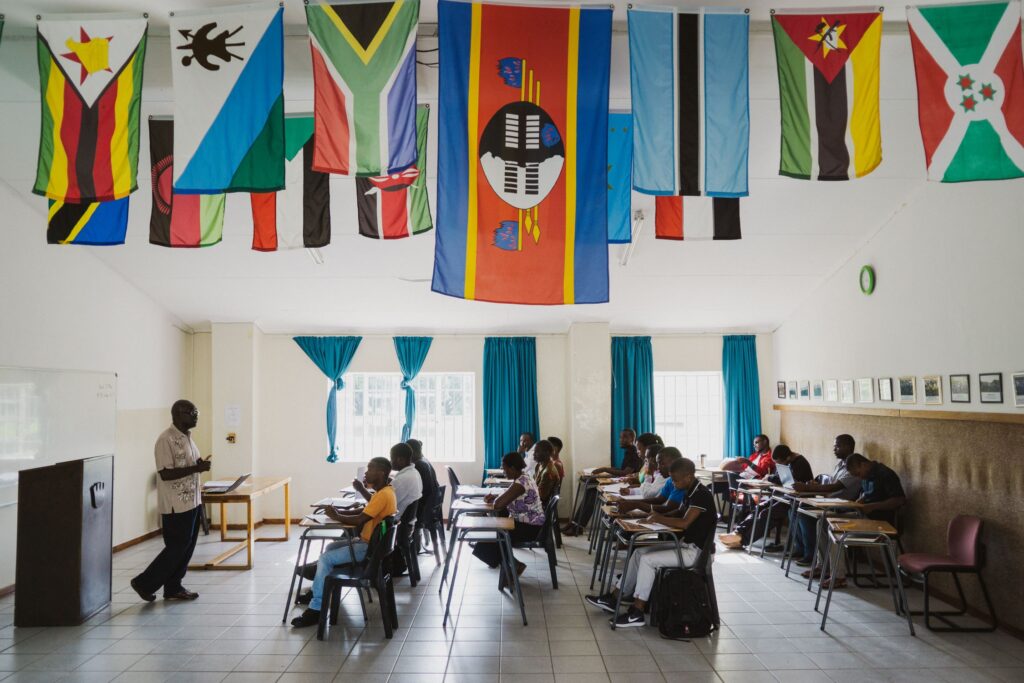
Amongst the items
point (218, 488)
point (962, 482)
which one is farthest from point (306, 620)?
point (962, 482)

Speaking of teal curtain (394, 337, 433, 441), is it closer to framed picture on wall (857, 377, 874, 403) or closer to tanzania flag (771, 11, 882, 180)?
framed picture on wall (857, 377, 874, 403)

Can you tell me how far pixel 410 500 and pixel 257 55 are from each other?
3615mm

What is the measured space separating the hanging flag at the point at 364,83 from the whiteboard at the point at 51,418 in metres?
4.13

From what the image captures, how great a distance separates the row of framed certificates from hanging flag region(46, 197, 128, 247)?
6.13 m

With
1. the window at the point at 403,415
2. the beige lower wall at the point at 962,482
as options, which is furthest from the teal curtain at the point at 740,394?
the window at the point at 403,415

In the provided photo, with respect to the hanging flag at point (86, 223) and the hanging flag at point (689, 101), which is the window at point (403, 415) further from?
the hanging flag at point (689, 101)

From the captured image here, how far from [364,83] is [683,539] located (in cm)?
360

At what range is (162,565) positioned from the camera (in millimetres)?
5477

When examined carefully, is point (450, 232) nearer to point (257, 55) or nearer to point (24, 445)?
point (257, 55)

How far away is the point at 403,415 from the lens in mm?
9469

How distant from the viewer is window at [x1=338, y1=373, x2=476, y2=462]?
9430 mm

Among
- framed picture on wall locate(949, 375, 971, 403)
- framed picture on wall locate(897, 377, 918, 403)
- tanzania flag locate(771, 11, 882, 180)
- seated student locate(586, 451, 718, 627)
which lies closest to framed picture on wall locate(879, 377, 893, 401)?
framed picture on wall locate(897, 377, 918, 403)

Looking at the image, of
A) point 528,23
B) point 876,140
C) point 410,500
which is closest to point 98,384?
point 410,500

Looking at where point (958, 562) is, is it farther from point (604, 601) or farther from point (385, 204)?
point (385, 204)
